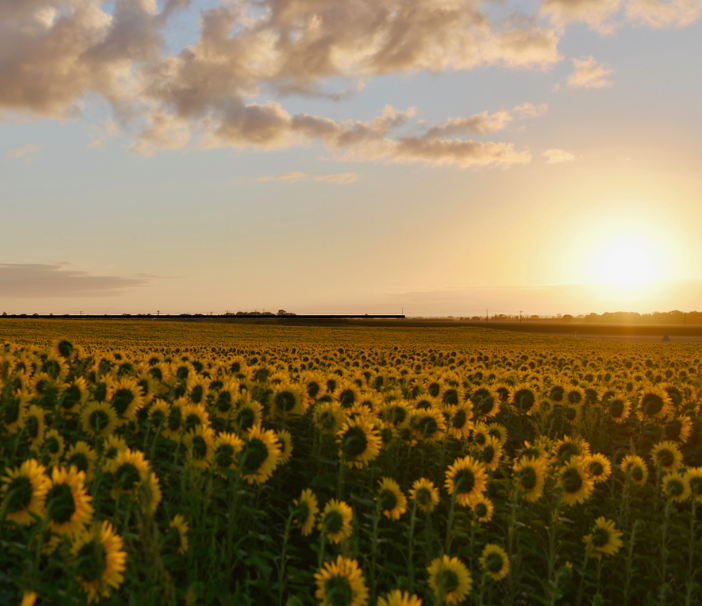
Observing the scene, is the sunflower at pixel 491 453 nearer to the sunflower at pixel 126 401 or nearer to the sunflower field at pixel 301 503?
the sunflower field at pixel 301 503

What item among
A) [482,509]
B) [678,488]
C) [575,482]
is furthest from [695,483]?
[482,509]

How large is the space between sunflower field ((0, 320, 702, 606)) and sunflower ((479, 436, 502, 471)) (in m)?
0.09

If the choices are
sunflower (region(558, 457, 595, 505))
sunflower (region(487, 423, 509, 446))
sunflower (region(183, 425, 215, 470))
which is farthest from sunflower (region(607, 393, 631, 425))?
sunflower (region(183, 425, 215, 470))

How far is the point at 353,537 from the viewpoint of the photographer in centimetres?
499

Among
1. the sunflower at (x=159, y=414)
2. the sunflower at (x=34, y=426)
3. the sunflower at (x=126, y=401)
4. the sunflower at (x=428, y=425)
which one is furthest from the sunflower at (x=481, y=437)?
the sunflower at (x=34, y=426)

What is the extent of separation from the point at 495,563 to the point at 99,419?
4.31 m

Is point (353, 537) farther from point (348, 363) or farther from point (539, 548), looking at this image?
point (348, 363)

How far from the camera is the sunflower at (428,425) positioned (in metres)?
7.41

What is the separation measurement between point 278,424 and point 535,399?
587 cm

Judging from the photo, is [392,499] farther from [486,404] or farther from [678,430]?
[678,430]

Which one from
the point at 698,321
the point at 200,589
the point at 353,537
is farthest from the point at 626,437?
the point at 698,321

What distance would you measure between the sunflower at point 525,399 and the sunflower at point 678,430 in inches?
91.1

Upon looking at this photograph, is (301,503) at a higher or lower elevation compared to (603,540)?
higher

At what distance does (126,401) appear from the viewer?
6613 mm
